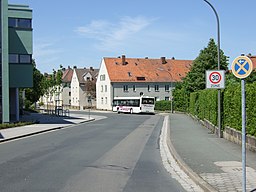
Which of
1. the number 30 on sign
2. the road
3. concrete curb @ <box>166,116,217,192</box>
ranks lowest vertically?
the road

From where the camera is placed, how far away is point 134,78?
8400 centimetres

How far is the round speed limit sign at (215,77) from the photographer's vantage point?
66.8ft

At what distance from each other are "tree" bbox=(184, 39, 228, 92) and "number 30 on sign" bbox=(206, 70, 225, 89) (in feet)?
125

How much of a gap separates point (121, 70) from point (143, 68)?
5.03 metres

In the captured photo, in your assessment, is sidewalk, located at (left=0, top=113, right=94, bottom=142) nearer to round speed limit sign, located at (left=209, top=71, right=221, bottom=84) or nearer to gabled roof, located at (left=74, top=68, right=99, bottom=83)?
round speed limit sign, located at (left=209, top=71, right=221, bottom=84)

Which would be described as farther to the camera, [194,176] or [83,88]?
[83,88]

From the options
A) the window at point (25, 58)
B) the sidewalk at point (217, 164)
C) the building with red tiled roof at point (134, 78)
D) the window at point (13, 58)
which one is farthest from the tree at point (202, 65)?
the sidewalk at point (217, 164)

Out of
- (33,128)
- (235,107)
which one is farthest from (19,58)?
(235,107)

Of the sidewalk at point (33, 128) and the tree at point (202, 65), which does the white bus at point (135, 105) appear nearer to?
the tree at point (202, 65)

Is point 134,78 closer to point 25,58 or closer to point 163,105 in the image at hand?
point 163,105

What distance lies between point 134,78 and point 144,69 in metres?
4.54

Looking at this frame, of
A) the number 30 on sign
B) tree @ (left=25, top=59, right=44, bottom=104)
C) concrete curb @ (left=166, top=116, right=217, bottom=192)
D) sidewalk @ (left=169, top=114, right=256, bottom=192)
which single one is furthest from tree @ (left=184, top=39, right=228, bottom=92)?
concrete curb @ (left=166, top=116, right=217, bottom=192)

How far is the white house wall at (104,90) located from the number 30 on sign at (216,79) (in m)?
61.9

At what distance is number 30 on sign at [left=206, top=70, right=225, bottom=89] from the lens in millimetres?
20281
